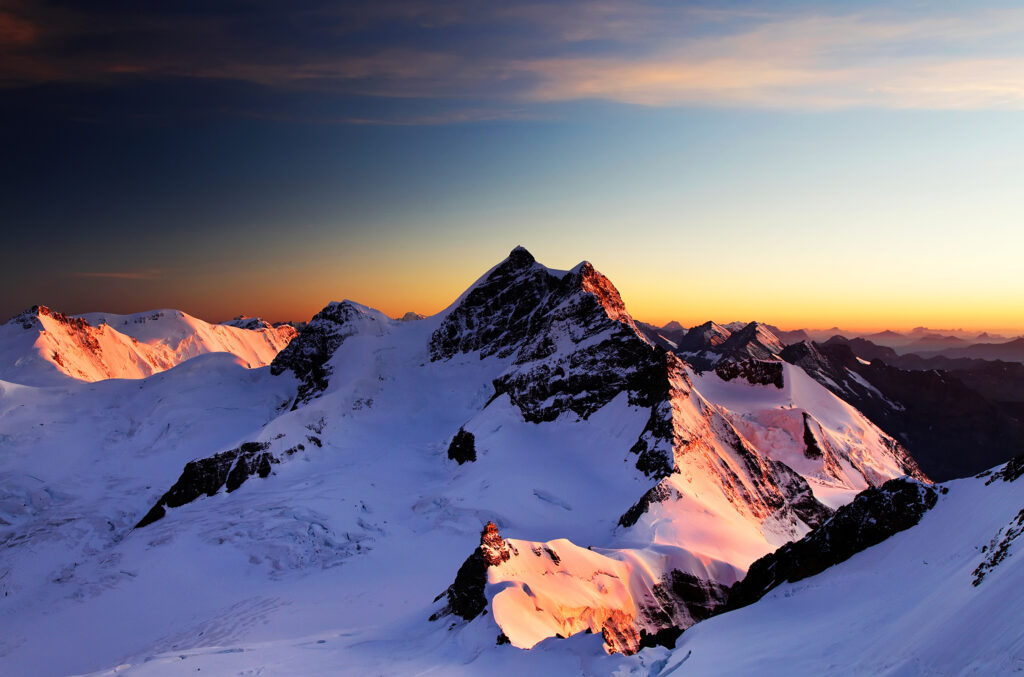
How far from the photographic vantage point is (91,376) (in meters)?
133

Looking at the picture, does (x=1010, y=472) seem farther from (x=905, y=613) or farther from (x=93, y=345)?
(x=93, y=345)

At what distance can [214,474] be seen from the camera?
75125 mm

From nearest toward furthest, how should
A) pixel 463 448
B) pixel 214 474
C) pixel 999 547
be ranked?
pixel 999 547, pixel 214 474, pixel 463 448

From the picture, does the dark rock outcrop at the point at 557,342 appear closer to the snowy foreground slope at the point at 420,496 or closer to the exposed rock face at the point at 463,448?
the snowy foreground slope at the point at 420,496

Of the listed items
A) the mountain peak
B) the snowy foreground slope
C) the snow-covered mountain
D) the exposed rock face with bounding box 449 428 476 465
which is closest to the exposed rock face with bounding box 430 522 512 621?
the snowy foreground slope

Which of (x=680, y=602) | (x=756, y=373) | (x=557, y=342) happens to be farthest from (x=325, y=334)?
(x=680, y=602)

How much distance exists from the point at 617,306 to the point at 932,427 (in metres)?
158

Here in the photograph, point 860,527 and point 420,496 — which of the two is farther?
point 420,496

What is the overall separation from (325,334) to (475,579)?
Answer: 9351 cm

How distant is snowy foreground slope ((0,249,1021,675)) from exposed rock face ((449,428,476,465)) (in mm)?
380

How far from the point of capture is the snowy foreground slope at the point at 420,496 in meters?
38.7

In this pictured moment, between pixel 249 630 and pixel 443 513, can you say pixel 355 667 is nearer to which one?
pixel 249 630

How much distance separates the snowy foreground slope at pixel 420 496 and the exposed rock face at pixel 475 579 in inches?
7.5

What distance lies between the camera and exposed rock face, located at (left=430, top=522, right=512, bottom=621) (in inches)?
1447
